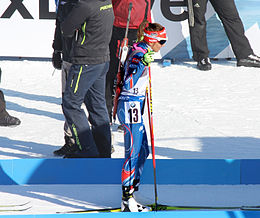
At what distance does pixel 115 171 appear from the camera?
5090 millimetres

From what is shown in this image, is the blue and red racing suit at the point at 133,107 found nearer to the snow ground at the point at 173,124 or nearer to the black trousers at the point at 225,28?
the snow ground at the point at 173,124

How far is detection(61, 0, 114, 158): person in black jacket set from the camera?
16.4 feet

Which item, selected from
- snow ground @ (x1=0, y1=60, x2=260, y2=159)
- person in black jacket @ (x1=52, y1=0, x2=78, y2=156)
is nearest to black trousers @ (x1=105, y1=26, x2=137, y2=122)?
snow ground @ (x1=0, y1=60, x2=260, y2=159)

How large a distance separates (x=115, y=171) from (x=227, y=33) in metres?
4.96

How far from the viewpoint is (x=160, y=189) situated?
500 cm

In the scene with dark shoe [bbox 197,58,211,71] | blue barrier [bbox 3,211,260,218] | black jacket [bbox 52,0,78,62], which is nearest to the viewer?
blue barrier [bbox 3,211,260,218]

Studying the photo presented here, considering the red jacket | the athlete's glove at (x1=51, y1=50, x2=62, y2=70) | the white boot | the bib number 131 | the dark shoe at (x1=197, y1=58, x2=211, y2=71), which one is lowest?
the dark shoe at (x1=197, y1=58, x2=211, y2=71)

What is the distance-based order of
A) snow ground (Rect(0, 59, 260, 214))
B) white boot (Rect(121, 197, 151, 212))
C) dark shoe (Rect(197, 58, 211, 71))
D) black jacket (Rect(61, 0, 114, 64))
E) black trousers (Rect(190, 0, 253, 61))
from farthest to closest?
dark shoe (Rect(197, 58, 211, 71)) → black trousers (Rect(190, 0, 253, 61)) → black jacket (Rect(61, 0, 114, 64)) → snow ground (Rect(0, 59, 260, 214)) → white boot (Rect(121, 197, 151, 212))

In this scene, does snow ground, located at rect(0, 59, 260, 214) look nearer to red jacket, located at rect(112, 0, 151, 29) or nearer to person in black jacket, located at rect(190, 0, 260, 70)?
person in black jacket, located at rect(190, 0, 260, 70)

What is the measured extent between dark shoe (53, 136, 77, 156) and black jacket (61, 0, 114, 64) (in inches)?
32.2

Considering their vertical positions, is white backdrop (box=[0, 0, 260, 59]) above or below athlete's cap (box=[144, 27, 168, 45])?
below

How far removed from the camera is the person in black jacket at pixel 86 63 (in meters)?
5.00

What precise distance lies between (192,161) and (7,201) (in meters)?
1.45

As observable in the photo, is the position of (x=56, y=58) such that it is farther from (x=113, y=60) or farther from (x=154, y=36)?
(x=154, y=36)
